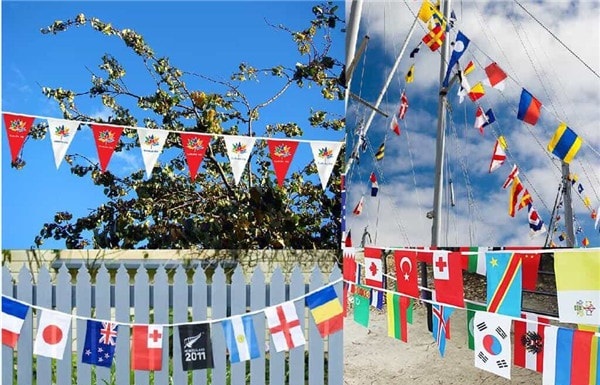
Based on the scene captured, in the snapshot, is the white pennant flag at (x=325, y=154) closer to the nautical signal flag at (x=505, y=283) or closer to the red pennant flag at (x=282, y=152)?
the red pennant flag at (x=282, y=152)

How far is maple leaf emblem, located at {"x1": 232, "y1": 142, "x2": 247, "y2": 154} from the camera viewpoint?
11.0ft

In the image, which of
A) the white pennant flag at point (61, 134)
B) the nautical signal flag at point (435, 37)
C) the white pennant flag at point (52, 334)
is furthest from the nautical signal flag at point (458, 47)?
the white pennant flag at point (52, 334)

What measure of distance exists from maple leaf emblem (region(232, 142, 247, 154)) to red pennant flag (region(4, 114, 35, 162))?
1020 mm

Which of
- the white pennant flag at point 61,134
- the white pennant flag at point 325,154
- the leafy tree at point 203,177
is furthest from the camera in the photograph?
the leafy tree at point 203,177

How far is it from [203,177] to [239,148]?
2.47 feet

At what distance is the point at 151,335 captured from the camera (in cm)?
297

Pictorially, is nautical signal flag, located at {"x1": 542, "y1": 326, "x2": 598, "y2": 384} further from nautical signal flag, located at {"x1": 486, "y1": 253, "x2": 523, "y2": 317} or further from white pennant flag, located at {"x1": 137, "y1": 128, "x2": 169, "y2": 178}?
white pennant flag, located at {"x1": 137, "y1": 128, "x2": 169, "y2": 178}

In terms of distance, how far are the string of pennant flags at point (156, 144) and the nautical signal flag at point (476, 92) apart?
104cm

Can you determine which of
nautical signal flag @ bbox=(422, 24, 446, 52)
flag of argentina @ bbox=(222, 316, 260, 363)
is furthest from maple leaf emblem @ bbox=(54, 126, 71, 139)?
nautical signal flag @ bbox=(422, 24, 446, 52)

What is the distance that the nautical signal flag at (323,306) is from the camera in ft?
10.2

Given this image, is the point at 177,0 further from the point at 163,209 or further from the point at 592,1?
the point at 592,1

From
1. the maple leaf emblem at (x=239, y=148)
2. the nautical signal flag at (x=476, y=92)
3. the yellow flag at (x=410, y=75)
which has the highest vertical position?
the yellow flag at (x=410, y=75)

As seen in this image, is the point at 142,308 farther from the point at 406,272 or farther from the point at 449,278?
the point at 449,278

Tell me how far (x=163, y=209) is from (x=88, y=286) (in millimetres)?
1021
